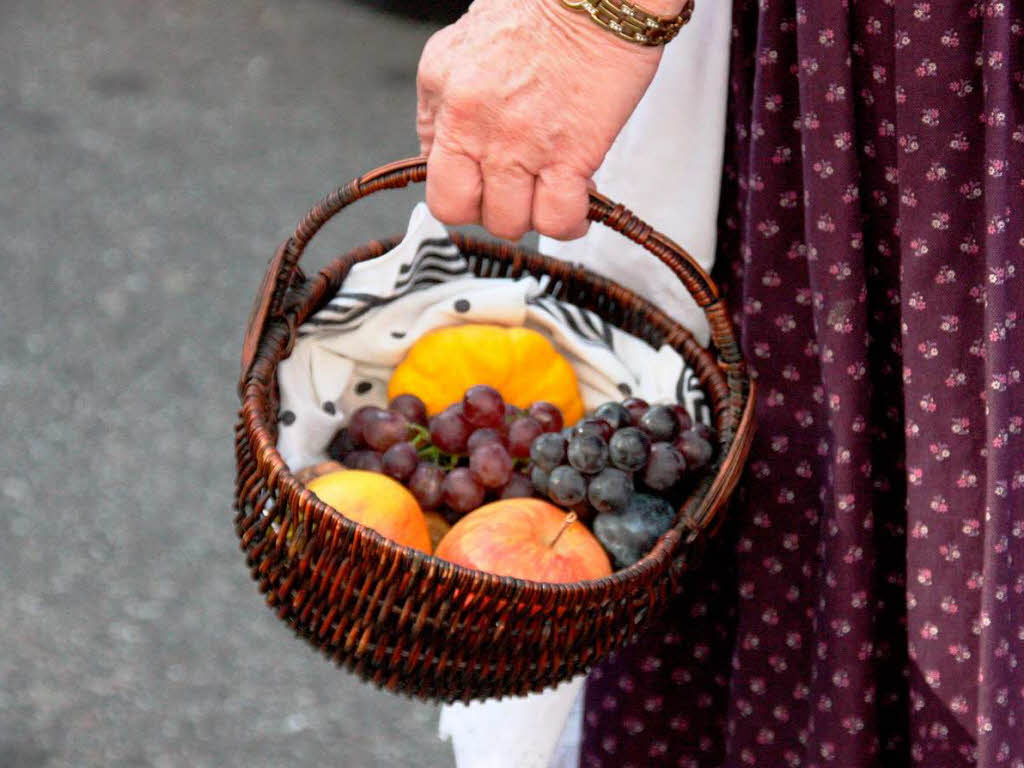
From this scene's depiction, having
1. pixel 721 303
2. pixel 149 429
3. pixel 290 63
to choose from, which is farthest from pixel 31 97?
pixel 721 303

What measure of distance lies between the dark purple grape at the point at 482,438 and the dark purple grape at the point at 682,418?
15 cm

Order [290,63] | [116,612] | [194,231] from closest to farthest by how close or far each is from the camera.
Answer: [116,612] < [194,231] < [290,63]

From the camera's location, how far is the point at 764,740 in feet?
3.90

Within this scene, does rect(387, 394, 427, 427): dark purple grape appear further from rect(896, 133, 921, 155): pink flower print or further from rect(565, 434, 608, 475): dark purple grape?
rect(896, 133, 921, 155): pink flower print

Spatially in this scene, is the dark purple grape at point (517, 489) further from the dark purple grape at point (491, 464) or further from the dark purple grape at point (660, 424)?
the dark purple grape at point (660, 424)

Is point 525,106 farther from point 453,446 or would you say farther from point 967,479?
Answer: point 967,479

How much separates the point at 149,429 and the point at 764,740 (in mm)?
1333

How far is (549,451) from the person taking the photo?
3.56 feet

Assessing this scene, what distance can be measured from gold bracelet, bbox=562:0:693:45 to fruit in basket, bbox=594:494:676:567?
366 millimetres

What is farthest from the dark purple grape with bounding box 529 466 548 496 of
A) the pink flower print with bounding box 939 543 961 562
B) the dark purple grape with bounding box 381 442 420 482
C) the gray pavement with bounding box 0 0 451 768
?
the gray pavement with bounding box 0 0 451 768

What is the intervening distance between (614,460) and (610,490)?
0.03 meters

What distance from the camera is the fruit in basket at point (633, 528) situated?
105 cm

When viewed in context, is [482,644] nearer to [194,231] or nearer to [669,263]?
[669,263]

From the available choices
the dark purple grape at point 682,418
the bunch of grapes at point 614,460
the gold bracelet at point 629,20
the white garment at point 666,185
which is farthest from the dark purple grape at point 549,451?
the gold bracelet at point 629,20
